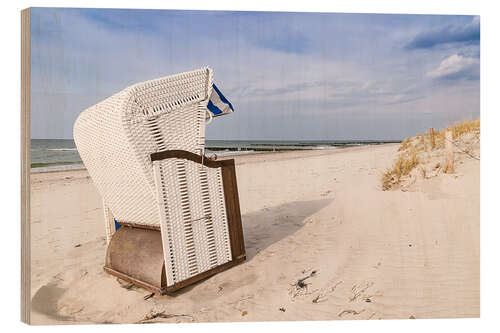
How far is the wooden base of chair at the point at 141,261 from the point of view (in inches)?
119

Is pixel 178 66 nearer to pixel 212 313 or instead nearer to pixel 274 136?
pixel 274 136

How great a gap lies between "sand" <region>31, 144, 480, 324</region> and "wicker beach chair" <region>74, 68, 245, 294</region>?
24cm

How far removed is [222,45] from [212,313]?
274 cm

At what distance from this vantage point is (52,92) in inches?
135

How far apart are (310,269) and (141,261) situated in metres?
1.63

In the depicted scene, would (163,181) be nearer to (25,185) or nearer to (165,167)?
(165,167)

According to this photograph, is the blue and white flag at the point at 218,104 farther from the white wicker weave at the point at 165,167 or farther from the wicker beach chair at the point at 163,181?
the white wicker weave at the point at 165,167

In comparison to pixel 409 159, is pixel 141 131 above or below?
above

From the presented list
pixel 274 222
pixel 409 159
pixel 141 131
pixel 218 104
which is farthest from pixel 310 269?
pixel 409 159

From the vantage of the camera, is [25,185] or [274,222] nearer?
[25,185]

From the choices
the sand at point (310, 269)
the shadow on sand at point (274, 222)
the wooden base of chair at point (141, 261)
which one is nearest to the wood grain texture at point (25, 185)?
the sand at point (310, 269)

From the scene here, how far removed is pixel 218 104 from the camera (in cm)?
350

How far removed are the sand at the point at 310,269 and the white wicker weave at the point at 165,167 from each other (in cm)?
38

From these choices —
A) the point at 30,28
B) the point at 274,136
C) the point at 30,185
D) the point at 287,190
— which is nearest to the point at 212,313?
the point at 30,185
